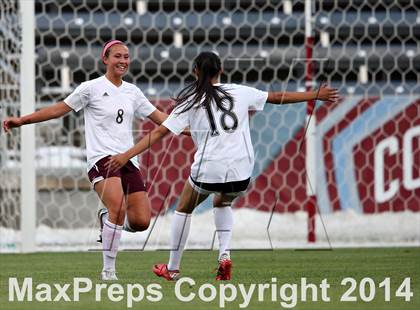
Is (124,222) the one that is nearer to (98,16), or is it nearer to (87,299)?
(87,299)

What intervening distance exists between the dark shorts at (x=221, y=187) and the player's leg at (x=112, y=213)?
489 mm

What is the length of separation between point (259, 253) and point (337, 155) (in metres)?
1.46

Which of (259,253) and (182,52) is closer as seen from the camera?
(259,253)

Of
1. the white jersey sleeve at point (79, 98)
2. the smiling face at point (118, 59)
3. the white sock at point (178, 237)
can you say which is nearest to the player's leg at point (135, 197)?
the white sock at point (178, 237)

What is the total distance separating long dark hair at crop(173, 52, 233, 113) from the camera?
6051mm

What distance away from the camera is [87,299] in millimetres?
5105

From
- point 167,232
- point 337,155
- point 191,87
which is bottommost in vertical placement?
point 167,232

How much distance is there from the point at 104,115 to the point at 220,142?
831mm

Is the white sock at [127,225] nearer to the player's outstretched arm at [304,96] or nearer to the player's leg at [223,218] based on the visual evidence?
the player's leg at [223,218]

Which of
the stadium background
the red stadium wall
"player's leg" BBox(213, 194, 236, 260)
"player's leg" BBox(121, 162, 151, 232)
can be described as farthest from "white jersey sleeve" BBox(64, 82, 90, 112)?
the red stadium wall

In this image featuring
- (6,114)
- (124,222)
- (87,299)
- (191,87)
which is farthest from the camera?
(6,114)

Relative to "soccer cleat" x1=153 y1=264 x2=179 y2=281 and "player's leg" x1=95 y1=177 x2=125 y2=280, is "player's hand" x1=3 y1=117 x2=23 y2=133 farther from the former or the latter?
"soccer cleat" x1=153 y1=264 x2=179 y2=281

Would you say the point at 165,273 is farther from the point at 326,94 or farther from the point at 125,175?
the point at 326,94

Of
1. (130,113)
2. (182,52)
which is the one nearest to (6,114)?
(182,52)
